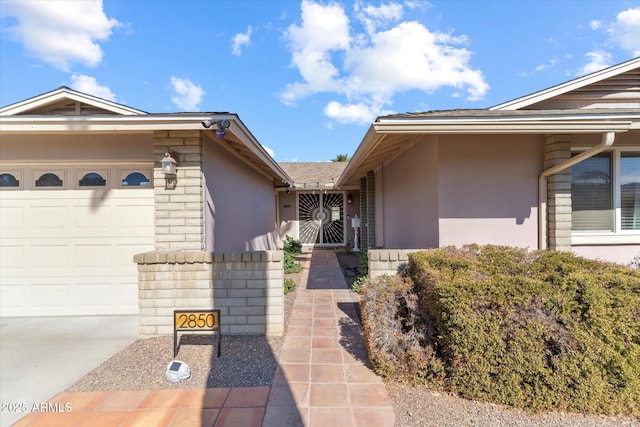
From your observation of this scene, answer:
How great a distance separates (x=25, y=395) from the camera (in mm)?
2703

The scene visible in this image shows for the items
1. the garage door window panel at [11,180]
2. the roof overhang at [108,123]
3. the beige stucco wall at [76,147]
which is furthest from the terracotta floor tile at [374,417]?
the garage door window panel at [11,180]

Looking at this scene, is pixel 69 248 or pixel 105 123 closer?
pixel 105 123

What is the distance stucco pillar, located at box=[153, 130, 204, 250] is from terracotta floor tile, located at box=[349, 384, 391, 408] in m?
2.88

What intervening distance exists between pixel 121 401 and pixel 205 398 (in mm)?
751

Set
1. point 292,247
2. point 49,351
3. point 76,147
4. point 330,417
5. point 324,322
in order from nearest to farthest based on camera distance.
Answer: point 330,417, point 49,351, point 324,322, point 76,147, point 292,247

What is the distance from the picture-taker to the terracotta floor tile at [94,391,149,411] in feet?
8.09

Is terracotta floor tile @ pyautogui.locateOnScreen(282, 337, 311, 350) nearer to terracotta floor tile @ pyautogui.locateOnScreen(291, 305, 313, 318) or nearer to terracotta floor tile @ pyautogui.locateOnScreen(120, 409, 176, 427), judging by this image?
terracotta floor tile @ pyautogui.locateOnScreen(291, 305, 313, 318)

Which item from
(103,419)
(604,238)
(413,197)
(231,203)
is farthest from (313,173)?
(103,419)

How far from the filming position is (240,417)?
233 centimetres

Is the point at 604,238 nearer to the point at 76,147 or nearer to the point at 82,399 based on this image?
the point at 82,399

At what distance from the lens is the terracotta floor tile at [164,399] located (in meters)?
2.49

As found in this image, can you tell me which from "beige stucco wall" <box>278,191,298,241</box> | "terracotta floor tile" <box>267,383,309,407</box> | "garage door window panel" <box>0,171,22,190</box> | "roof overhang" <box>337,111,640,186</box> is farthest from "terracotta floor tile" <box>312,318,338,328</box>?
"beige stucco wall" <box>278,191,298,241</box>

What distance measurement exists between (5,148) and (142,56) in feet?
18.7

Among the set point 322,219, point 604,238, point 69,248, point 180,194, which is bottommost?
point 69,248
